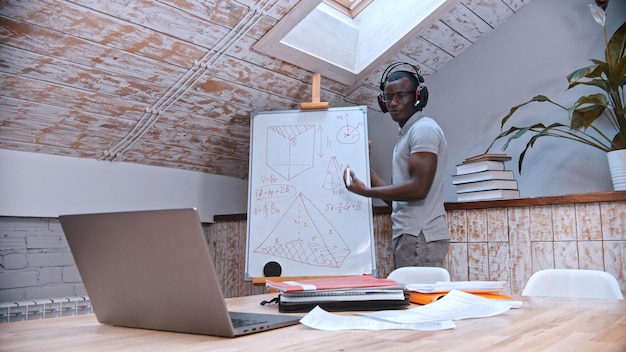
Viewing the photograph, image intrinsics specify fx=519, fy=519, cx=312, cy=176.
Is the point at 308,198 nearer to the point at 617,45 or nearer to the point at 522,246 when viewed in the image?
the point at 522,246

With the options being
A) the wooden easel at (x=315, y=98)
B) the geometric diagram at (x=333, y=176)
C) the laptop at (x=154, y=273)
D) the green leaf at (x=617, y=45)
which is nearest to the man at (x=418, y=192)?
the geometric diagram at (x=333, y=176)

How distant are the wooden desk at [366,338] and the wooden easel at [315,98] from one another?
2126 millimetres

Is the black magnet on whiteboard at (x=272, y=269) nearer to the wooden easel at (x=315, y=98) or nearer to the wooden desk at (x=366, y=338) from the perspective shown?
the wooden easel at (x=315, y=98)

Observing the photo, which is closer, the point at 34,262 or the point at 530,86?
the point at 34,262

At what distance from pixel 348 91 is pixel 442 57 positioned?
664 mm

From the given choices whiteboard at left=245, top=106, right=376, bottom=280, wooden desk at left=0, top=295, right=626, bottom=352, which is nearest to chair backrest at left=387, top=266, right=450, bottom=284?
whiteboard at left=245, top=106, right=376, bottom=280

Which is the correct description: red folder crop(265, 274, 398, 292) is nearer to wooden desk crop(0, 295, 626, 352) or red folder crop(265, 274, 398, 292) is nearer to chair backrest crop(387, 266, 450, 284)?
wooden desk crop(0, 295, 626, 352)

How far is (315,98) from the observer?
308 cm

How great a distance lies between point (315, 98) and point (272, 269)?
1.04m

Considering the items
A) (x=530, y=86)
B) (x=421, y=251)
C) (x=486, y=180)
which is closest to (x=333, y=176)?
(x=421, y=251)

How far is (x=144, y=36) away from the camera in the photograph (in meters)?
2.50

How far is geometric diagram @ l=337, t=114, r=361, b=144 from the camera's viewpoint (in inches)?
115

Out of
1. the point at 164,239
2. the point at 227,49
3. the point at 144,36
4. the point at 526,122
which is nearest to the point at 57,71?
the point at 144,36

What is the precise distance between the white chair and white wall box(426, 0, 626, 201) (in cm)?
145
